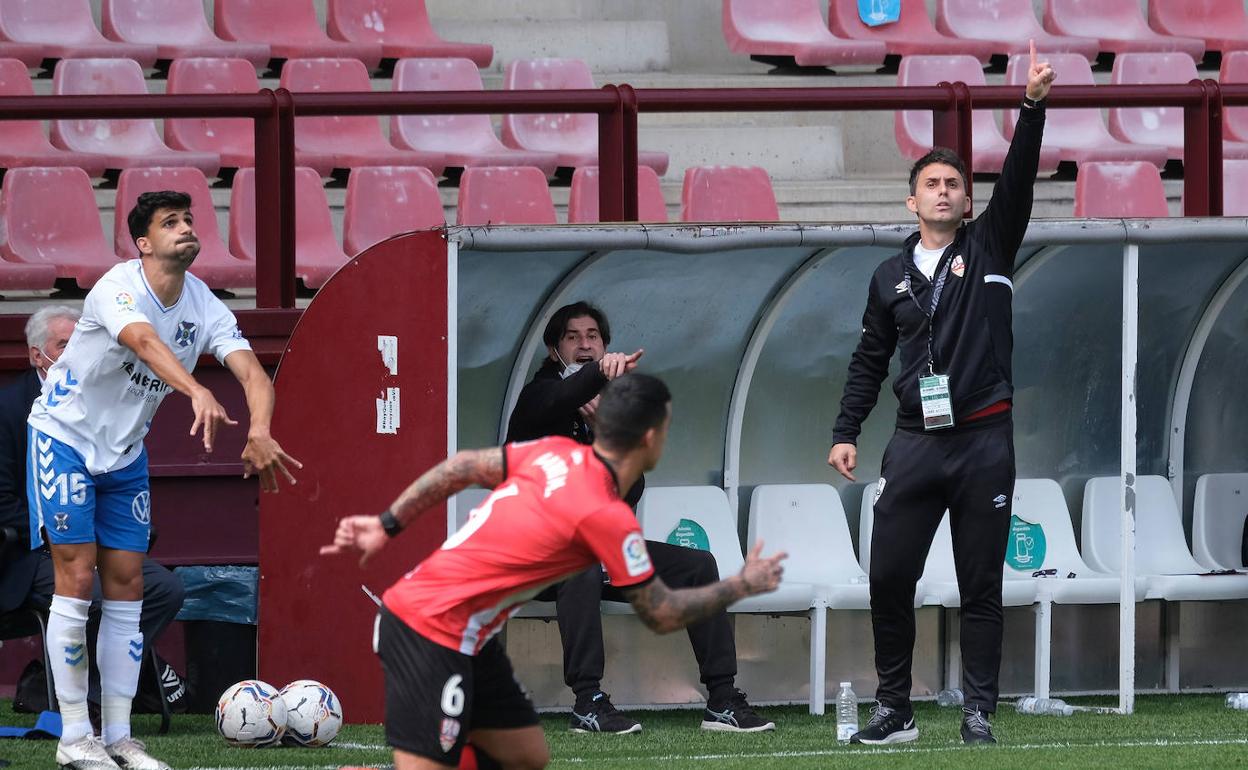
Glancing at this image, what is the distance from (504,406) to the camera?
8328mm

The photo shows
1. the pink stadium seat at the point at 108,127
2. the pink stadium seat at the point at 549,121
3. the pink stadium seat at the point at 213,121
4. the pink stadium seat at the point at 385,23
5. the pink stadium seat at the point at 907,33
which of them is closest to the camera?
the pink stadium seat at the point at 108,127

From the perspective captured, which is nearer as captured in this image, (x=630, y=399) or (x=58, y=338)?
(x=630, y=399)

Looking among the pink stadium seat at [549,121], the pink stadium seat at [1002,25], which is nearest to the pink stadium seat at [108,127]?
the pink stadium seat at [549,121]

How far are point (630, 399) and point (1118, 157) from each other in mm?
8368

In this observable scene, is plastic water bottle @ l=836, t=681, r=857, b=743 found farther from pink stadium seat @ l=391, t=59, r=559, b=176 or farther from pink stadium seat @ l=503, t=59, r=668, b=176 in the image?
pink stadium seat @ l=503, t=59, r=668, b=176

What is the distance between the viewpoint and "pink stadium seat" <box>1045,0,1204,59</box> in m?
13.6

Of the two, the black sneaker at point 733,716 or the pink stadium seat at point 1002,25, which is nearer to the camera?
the black sneaker at point 733,716

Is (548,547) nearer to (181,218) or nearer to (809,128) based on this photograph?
(181,218)

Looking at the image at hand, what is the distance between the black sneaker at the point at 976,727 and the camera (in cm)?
637

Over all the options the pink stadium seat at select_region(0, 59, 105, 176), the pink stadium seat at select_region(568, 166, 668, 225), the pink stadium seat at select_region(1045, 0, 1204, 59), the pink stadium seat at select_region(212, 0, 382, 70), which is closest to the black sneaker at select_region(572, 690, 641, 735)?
the pink stadium seat at select_region(568, 166, 668, 225)

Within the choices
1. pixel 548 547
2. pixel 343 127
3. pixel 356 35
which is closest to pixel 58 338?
pixel 548 547

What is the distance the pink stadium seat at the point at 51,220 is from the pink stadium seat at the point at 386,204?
1.25m

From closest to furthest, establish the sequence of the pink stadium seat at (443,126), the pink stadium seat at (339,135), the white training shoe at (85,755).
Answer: the white training shoe at (85,755) < the pink stadium seat at (339,135) < the pink stadium seat at (443,126)

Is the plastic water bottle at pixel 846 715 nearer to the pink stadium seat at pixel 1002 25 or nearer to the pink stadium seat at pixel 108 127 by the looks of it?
the pink stadium seat at pixel 108 127
